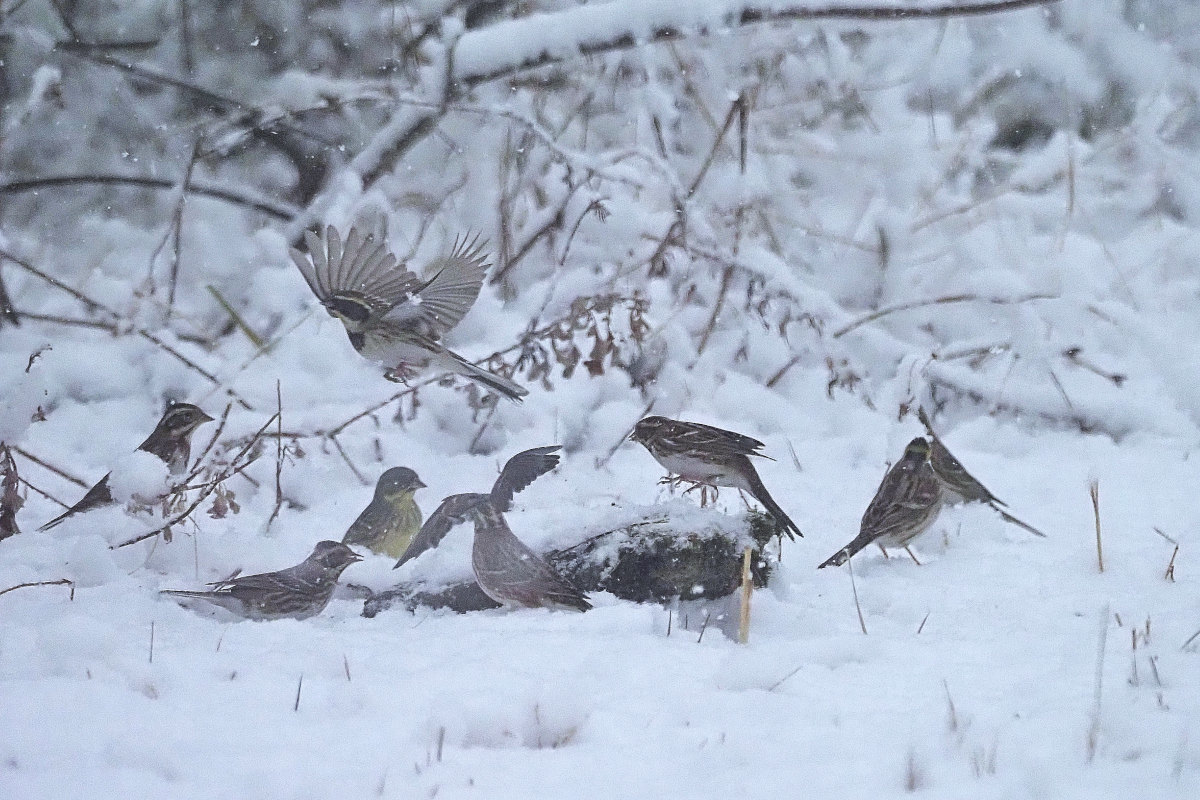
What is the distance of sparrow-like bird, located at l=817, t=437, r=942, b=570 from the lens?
4.33 m

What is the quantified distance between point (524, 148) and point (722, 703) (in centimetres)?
495

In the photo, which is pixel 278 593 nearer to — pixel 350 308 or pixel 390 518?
pixel 390 518

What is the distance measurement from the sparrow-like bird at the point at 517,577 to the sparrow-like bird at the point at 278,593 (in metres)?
0.58

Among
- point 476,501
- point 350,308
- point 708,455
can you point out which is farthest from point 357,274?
point 708,455

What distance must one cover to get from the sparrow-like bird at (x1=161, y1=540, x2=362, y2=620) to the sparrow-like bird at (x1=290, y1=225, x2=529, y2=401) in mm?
1144

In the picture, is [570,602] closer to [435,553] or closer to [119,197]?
[435,553]

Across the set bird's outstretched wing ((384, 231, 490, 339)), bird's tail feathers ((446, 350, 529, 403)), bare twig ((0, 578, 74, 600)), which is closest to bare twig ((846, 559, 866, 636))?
bird's tail feathers ((446, 350, 529, 403))

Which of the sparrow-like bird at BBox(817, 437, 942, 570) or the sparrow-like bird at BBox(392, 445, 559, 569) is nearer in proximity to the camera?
the sparrow-like bird at BBox(392, 445, 559, 569)

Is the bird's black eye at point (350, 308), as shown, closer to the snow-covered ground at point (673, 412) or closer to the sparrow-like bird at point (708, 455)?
the snow-covered ground at point (673, 412)

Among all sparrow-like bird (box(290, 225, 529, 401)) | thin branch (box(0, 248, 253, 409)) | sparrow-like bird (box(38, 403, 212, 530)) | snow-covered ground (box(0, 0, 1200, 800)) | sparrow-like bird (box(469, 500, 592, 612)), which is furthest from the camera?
thin branch (box(0, 248, 253, 409))

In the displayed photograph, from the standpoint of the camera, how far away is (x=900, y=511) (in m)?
4.37

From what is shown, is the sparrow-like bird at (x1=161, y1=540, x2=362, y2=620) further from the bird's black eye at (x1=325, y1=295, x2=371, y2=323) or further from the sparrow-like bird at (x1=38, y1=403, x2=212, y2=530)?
the sparrow-like bird at (x1=38, y1=403, x2=212, y2=530)

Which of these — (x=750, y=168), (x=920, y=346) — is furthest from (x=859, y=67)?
(x=920, y=346)

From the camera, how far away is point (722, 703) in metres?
2.60
